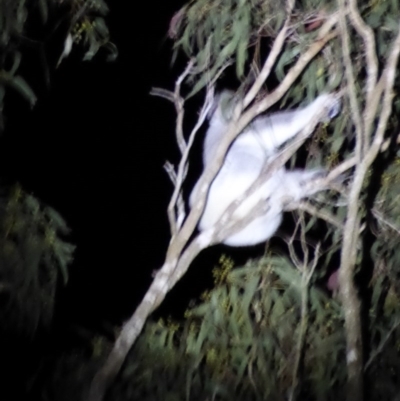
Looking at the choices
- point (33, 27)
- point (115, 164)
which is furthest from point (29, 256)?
point (115, 164)

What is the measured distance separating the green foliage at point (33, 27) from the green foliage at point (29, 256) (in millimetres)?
216

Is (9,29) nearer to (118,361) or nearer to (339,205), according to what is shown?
(118,361)

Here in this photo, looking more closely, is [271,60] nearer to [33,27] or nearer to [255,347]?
[33,27]

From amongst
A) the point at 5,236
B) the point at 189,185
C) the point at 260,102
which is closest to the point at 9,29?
the point at 5,236

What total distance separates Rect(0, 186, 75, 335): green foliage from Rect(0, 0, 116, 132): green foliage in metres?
0.22

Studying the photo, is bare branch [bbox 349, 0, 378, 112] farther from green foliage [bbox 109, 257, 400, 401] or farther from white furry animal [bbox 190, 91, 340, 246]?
green foliage [bbox 109, 257, 400, 401]

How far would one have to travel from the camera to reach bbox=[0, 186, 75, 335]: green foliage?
5.82ft

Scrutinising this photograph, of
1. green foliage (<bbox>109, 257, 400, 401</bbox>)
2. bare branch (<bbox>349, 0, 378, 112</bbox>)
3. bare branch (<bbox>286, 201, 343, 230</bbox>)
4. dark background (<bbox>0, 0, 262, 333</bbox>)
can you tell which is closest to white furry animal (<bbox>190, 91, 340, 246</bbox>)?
bare branch (<bbox>286, 201, 343, 230</bbox>)

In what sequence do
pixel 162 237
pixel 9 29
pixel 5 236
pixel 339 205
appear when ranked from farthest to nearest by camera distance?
pixel 162 237, pixel 339 205, pixel 5 236, pixel 9 29

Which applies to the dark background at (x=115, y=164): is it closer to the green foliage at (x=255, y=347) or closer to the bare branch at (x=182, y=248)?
the green foliage at (x=255, y=347)

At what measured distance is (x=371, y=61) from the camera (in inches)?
58.3

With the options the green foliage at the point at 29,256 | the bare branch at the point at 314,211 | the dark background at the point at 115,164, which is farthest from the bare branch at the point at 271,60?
the dark background at the point at 115,164

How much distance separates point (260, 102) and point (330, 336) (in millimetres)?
743

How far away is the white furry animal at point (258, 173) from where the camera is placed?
1954 millimetres
